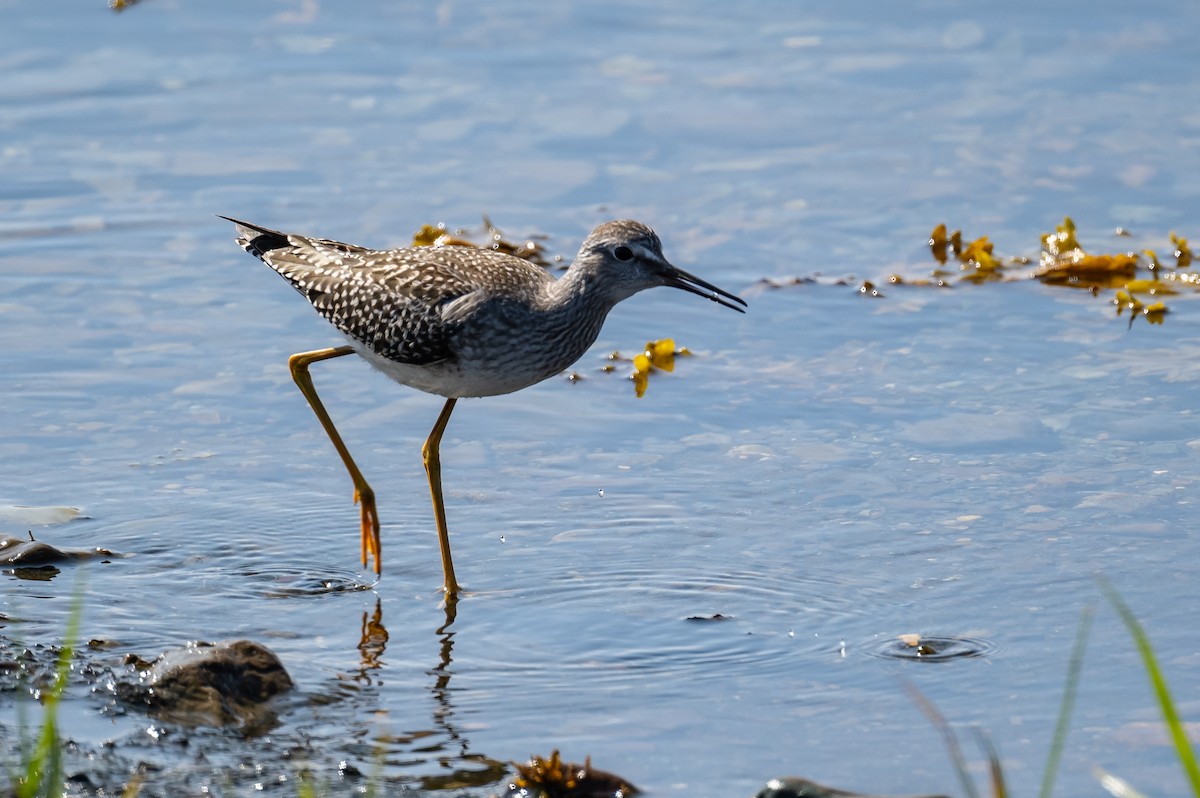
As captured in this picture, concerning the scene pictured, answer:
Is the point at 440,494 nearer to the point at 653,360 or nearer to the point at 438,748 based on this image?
the point at 438,748

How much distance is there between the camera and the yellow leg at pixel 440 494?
714cm

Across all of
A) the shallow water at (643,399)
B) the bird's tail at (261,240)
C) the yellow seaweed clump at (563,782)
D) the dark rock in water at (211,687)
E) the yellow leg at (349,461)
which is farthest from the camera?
the bird's tail at (261,240)

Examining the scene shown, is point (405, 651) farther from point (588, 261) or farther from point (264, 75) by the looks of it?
point (264, 75)

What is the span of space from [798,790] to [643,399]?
4240 mm

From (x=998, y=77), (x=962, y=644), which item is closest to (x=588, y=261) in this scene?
(x=962, y=644)

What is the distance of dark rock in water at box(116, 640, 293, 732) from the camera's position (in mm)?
5746

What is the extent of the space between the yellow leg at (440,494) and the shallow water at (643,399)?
13 cm

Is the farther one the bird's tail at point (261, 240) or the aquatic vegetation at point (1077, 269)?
the aquatic vegetation at point (1077, 269)

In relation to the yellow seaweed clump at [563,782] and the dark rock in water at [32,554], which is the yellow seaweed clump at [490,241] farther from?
the yellow seaweed clump at [563,782]

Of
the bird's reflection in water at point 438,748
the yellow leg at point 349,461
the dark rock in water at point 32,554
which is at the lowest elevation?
the bird's reflection in water at point 438,748

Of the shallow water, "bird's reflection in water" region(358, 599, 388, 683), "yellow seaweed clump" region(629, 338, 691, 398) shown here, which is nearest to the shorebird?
"bird's reflection in water" region(358, 599, 388, 683)

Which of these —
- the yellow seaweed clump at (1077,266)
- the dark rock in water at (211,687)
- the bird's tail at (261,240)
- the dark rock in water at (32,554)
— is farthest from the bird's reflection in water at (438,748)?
the yellow seaweed clump at (1077,266)

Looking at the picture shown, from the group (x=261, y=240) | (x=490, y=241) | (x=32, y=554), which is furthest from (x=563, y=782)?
(x=490, y=241)

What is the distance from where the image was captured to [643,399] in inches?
361
